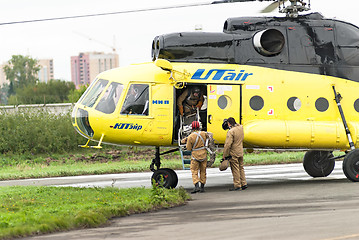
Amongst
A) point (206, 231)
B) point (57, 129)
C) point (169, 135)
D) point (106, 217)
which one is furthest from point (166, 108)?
point (57, 129)

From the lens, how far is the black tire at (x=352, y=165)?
15.8m

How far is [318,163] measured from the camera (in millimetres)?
18047

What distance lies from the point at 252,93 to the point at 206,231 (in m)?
6.67

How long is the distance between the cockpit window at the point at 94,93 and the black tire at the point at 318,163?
655 cm

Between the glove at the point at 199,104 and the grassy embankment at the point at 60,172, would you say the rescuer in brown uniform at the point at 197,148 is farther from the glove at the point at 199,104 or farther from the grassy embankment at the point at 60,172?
the grassy embankment at the point at 60,172

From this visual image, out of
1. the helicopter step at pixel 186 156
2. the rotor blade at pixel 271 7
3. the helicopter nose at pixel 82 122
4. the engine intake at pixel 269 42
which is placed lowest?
the helicopter step at pixel 186 156

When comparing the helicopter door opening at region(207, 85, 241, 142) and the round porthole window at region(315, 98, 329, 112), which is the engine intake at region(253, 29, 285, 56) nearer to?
the helicopter door opening at region(207, 85, 241, 142)

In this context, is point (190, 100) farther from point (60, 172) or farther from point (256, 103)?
point (60, 172)

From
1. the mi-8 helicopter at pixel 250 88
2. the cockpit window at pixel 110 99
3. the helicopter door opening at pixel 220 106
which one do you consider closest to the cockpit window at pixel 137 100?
the mi-8 helicopter at pixel 250 88

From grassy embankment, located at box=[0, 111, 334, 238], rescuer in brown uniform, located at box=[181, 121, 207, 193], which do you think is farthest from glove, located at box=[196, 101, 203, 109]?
grassy embankment, located at box=[0, 111, 334, 238]

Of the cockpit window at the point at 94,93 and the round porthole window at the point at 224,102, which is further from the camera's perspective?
the cockpit window at the point at 94,93

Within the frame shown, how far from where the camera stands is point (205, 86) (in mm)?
15766

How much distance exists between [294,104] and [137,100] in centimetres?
413

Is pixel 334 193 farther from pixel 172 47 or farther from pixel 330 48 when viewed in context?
pixel 172 47
